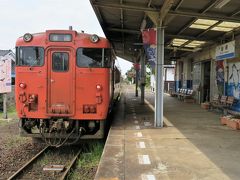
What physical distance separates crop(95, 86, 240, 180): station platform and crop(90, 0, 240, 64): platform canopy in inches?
132

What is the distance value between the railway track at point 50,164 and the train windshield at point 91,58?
2.33 m

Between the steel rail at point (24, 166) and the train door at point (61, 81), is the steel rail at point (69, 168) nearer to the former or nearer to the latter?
the steel rail at point (24, 166)

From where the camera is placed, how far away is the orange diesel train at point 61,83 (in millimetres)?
9250

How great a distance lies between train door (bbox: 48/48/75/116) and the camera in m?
9.26

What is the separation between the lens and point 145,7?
36.2 ft

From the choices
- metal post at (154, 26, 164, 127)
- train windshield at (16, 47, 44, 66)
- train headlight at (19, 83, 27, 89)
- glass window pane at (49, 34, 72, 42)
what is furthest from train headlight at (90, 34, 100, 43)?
metal post at (154, 26, 164, 127)

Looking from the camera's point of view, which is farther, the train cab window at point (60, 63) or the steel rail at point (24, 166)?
the train cab window at point (60, 63)

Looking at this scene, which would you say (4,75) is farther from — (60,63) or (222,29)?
(222,29)

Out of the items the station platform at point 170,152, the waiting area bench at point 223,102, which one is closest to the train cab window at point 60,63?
the station platform at point 170,152

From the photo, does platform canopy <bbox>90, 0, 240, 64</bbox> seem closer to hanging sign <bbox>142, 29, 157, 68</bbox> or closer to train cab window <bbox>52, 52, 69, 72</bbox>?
hanging sign <bbox>142, 29, 157, 68</bbox>

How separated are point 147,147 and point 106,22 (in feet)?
29.8

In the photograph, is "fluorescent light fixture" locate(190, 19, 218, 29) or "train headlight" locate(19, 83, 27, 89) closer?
"train headlight" locate(19, 83, 27, 89)

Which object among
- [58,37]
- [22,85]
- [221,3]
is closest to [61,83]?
[22,85]

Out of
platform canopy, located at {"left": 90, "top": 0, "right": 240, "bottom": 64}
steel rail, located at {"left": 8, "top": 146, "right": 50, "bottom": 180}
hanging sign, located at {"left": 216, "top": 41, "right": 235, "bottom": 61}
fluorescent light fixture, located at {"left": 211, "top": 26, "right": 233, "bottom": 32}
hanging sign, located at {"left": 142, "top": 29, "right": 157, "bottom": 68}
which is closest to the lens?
steel rail, located at {"left": 8, "top": 146, "right": 50, "bottom": 180}
